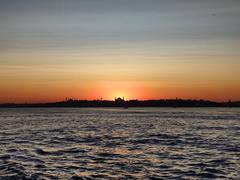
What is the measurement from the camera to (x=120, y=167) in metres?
25.8

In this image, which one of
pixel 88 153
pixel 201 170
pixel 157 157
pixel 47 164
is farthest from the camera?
pixel 88 153

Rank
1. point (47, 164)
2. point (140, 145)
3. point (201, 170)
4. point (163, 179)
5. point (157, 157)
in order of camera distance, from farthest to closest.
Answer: point (140, 145) → point (157, 157) → point (47, 164) → point (201, 170) → point (163, 179)

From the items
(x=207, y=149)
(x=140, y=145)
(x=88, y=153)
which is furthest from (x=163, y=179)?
(x=140, y=145)

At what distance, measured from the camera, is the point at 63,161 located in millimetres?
28062

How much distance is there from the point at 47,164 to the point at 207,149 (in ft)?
49.6

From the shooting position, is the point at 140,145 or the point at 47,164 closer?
the point at 47,164

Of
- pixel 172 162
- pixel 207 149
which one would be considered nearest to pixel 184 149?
pixel 207 149

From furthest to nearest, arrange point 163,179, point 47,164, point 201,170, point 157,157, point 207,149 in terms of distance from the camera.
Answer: point 207,149
point 157,157
point 47,164
point 201,170
point 163,179

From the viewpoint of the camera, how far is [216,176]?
22.8 m

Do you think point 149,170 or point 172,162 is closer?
point 149,170

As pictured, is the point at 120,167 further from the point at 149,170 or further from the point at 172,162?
the point at 172,162

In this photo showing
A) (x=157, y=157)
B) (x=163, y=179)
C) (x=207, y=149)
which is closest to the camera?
(x=163, y=179)

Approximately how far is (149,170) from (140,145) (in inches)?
558

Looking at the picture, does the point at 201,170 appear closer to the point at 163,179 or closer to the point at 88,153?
the point at 163,179
